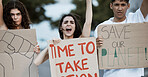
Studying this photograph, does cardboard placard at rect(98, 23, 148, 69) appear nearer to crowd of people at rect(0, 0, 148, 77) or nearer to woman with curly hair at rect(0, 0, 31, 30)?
crowd of people at rect(0, 0, 148, 77)

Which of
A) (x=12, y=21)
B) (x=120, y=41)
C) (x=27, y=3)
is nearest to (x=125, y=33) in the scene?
(x=120, y=41)

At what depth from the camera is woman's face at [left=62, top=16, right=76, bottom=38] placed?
2.38m

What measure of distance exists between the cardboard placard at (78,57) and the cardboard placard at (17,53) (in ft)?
0.99

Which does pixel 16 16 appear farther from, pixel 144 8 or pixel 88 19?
pixel 144 8

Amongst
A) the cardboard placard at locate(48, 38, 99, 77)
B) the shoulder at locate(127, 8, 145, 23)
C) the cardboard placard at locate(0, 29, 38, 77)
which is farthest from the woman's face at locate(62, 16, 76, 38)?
the shoulder at locate(127, 8, 145, 23)

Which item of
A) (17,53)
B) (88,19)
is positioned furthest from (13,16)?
(88,19)

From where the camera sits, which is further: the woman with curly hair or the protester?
the woman with curly hair

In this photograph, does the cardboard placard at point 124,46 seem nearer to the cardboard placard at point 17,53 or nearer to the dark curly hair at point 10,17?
the cardboard placard at point 17,53

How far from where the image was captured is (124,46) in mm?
2383

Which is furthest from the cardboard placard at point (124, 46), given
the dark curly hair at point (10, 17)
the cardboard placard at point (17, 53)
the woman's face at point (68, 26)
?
the dark curly hair at point (10, 17)

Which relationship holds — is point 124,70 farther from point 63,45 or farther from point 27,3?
point 27,3

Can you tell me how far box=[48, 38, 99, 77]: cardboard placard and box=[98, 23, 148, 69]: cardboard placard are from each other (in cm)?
11

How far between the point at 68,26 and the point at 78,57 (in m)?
0.32

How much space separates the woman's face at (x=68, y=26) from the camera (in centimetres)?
238
